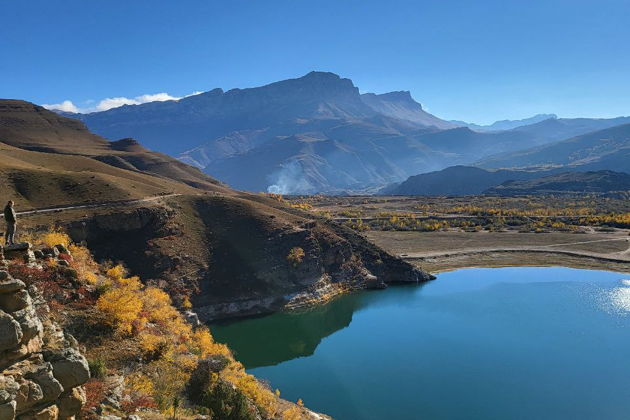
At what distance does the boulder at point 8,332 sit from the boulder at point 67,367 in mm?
2150

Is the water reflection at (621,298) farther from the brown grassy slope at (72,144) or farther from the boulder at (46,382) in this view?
the brown grassy slope at (72,144)

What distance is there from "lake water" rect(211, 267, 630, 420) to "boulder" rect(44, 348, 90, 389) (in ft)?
110

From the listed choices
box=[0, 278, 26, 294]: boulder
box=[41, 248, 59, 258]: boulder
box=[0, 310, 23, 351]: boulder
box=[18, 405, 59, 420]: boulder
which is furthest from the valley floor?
box=[0, 310, 23, 351]: boulder

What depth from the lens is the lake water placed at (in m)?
47.4

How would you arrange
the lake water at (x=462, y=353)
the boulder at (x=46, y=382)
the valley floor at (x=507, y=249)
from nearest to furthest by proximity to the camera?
1. the boulder at (x=46, y=382)
2. the lake water at (x=462, y=353)
3. the valley floor at (x=507, y=249)

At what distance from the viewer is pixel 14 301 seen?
674 inches

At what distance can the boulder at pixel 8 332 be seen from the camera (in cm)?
1562

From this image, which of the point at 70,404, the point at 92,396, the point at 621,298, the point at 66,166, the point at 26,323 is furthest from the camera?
the point at 66,166

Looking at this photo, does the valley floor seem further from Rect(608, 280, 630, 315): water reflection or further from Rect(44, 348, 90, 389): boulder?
Rect(44, 348, 90, 389): boulder

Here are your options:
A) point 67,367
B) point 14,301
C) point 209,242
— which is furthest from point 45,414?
point 209,242

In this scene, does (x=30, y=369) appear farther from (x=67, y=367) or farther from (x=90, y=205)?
(x=90, y=205)

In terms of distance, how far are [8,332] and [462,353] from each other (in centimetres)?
5835

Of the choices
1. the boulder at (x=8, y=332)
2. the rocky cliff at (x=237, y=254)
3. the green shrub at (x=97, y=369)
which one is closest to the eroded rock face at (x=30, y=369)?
the boulder at (x=8, y=332)

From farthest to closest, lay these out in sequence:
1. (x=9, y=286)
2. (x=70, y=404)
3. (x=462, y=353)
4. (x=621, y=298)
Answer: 1. (x=621, y=298)
2. (x=462, y=353)
3. (x=70, y=404)
4. (x=9, y=286)
